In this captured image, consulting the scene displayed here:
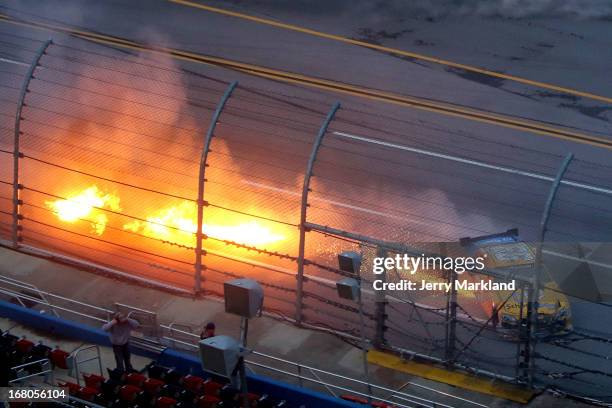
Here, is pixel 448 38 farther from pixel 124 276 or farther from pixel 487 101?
pixel 124 276

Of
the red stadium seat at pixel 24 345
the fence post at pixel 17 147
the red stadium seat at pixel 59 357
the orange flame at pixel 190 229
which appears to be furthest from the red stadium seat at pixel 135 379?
the fence post at pixel 17 147

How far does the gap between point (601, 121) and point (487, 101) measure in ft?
8.09

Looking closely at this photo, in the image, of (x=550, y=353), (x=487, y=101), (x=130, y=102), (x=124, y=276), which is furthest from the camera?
(x=487, y=101)

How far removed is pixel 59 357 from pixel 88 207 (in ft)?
13.8

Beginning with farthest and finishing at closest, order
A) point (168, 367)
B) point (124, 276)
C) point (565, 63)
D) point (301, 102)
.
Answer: point (565, 63) < point (301, 102) < point (124, 276) < point (168, 367)

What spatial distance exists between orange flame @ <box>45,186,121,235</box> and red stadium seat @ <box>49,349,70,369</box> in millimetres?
3709

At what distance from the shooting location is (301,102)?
22016 mm

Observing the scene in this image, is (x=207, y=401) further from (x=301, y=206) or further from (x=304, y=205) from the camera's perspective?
(x=301, y=206)

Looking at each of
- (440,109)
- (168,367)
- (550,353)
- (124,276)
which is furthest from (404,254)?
(440,109)

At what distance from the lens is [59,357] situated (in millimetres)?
13273

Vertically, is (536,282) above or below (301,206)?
below

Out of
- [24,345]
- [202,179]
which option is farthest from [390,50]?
[24,345]

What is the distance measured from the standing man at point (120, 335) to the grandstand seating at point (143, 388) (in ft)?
0.77

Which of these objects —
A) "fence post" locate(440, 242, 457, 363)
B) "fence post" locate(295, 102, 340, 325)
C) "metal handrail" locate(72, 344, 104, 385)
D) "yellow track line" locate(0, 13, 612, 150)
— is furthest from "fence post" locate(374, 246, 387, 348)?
"yellow track line" locate(0, 13, 612, 150)
